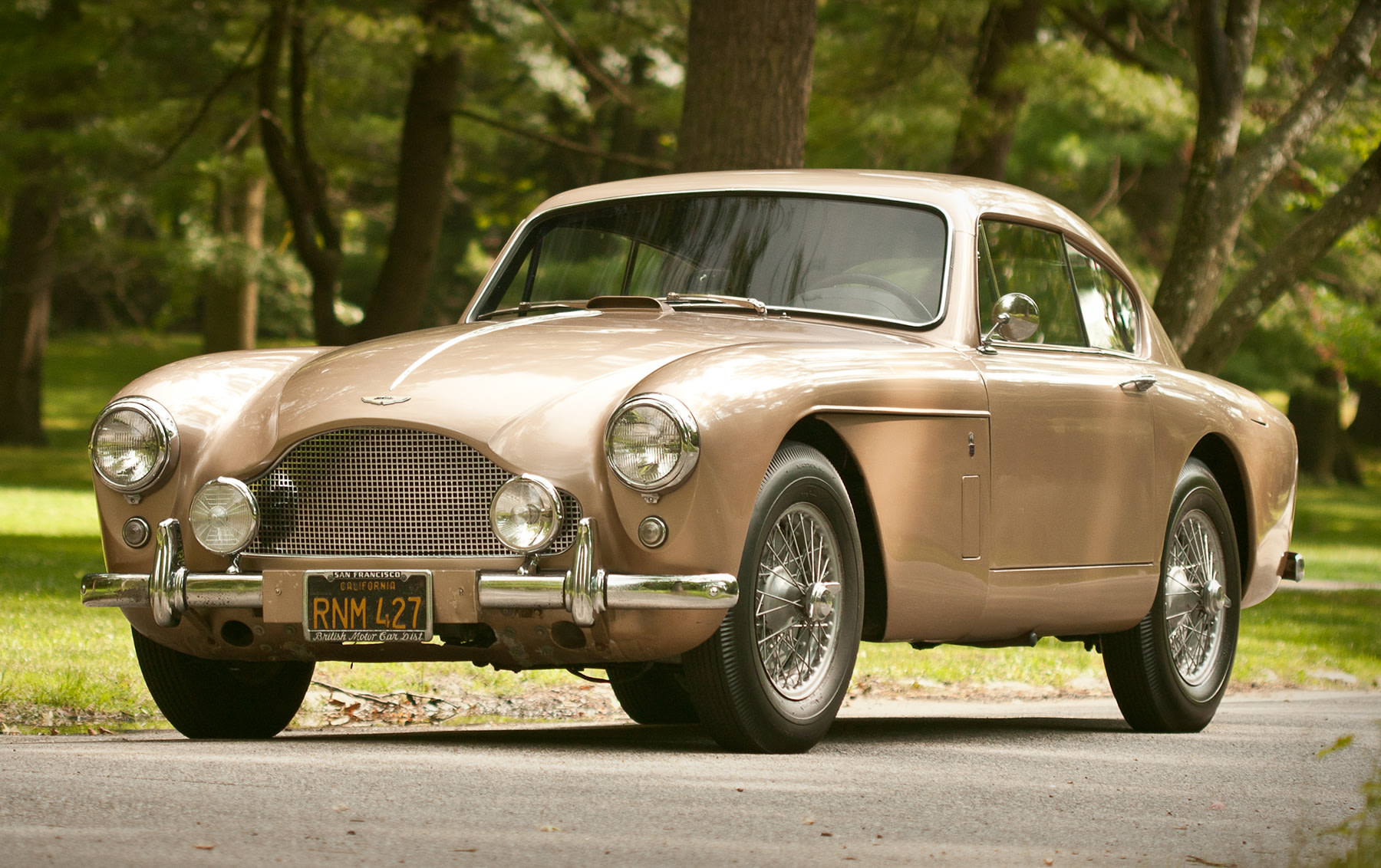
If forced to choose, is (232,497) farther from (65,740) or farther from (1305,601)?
(1305,601)

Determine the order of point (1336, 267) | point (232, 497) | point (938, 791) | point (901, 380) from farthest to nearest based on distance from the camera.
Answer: point (1336, 267), point (901, 380), point (232, 497), point (938, 791)

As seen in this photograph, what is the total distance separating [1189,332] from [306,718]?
308 inches

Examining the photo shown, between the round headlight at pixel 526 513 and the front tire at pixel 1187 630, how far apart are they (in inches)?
109

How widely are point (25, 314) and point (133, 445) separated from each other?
2559 cm

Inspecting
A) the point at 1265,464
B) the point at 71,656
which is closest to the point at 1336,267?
the point at 1265,464

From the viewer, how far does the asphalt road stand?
392 centimetres

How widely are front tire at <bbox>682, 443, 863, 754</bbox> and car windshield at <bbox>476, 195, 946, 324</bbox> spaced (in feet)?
3.42

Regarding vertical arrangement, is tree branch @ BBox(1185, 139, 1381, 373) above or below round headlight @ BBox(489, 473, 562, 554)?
above

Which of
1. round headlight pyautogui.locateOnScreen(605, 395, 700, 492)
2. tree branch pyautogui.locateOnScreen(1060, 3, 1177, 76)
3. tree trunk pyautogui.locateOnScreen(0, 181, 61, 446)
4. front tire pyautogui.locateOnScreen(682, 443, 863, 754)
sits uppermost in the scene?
tree branch pyautogui.locateOnScreen(1060, 3, 1177, 76)

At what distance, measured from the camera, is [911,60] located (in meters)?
20.0

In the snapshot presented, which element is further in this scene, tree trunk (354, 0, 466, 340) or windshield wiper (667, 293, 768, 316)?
tree trunk (354, 0, 466, 340)

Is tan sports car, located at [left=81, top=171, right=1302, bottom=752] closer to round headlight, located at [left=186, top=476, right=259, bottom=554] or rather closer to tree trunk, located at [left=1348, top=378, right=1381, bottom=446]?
round headlight, located at [left=186, top=476, right=259, bottom=554]

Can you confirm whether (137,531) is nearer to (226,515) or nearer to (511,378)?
(226,515)

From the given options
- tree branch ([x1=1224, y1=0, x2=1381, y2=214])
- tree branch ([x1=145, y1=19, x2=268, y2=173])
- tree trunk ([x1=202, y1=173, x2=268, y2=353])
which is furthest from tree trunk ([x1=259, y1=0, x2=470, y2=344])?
tree trunk ([x1=202, y1=173, x2=268, y2=353])
